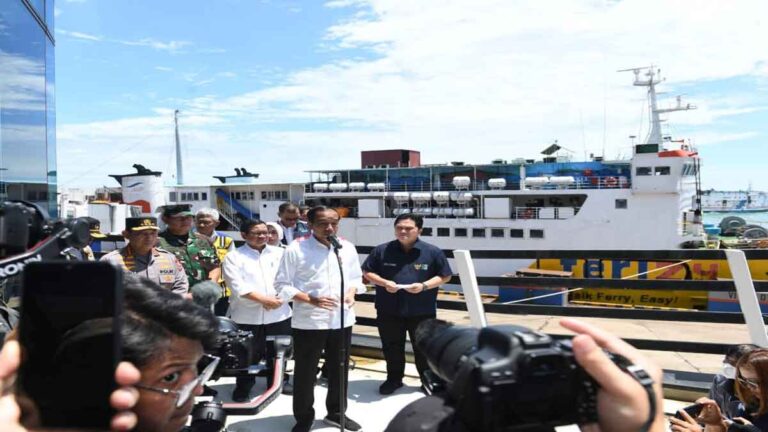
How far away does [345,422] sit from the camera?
3887 mm

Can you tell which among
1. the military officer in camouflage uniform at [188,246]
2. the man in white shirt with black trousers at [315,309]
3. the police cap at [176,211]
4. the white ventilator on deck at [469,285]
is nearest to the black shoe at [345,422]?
the man in white shirt with black trousers at [315,309]

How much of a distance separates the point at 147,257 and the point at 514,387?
362 centimetres

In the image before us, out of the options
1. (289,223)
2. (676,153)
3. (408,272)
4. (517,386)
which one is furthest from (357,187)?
(517,386)

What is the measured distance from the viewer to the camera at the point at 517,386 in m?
0.82

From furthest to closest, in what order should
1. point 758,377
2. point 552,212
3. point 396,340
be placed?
point 552,212 → point 396,340 → point 758,377

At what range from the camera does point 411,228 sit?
4.76 m

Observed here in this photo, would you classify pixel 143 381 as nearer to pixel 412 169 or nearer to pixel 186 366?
pixel 186 366

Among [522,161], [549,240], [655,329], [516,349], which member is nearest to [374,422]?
[516,349]

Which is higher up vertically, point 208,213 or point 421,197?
point 421,197

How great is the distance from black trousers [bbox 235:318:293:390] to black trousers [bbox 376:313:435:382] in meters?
0.85

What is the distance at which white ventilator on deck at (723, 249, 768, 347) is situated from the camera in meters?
3.82

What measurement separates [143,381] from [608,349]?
89 centimetres

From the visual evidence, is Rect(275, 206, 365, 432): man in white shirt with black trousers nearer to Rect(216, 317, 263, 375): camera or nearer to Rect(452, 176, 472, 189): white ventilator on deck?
Rect(216, 317, 263, 375): camera

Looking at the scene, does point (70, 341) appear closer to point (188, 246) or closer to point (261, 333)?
point (261, 333)
